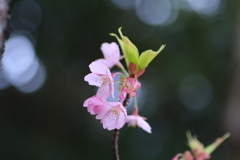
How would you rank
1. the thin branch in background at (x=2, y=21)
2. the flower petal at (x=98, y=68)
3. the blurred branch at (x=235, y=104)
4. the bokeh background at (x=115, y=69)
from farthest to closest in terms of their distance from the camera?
the bokeh background at (x=115, y=69) → the blurred branch at (x=235, y=104) → the flower petal at (x=98, y=68) → the thin branch in background at (x=2, y=21)

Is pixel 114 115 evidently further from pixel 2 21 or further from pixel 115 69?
pixel 115 69

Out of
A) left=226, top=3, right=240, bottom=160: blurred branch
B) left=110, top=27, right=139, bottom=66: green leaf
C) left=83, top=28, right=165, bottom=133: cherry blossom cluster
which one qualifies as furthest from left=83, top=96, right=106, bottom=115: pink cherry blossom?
left=226, top=3, right=240, bottom=160: blurred branch

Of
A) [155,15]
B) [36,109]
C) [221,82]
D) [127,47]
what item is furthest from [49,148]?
[127,47]

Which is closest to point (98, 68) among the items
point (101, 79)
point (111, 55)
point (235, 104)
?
point (101, 79)

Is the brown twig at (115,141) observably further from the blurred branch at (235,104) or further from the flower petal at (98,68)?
the blurred branch at (235,104)

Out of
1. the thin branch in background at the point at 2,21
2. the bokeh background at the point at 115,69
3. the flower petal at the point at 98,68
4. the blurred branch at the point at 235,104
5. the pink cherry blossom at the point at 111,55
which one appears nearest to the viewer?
the thin branch in background at the point at 2,21

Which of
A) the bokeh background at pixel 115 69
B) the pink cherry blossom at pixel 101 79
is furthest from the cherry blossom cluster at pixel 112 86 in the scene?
the bokeh background at pixel 115 69

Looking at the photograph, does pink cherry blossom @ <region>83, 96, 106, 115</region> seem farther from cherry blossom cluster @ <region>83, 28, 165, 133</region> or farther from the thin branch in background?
the thin branch in background
